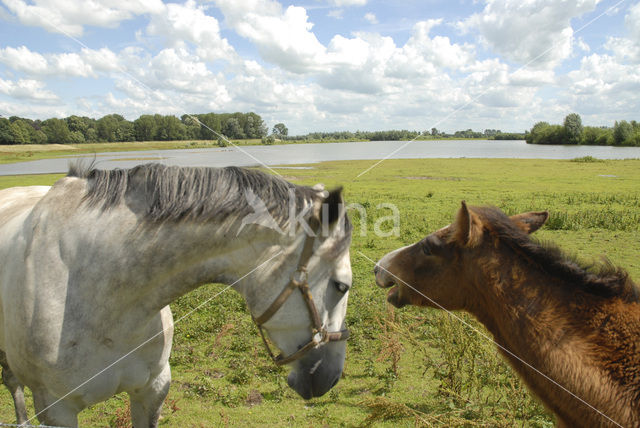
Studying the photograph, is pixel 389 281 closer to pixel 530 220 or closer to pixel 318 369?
pixel 318 369

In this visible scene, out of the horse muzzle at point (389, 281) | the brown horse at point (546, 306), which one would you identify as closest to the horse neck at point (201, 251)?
the horse muzzle at point (389, 281)

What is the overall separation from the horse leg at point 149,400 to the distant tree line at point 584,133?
95185 millimetres

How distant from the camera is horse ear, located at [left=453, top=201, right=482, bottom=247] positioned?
273 cm

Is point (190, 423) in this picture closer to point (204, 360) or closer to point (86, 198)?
point (204, 360)

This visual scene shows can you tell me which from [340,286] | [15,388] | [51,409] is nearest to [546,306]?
[340,286]

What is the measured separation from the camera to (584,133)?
285 feet

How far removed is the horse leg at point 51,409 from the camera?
248 centimetres

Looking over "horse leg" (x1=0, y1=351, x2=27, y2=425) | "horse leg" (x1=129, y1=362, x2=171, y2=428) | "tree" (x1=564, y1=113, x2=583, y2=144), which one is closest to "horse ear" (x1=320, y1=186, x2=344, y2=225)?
"horse leg" (x1=129, y1=362, x2=171, y2=428)

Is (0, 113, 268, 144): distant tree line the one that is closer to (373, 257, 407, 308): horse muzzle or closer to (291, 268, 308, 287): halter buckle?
(373, 257, 407, 308): horse muzzle

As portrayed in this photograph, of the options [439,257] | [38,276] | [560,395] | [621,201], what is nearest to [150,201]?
[38,276]

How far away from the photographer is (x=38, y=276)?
2.35 m

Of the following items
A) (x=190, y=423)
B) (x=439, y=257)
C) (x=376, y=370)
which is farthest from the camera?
(x=376, y=370)

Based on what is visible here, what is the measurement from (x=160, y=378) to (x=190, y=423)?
178cm

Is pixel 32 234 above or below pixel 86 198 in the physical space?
below
